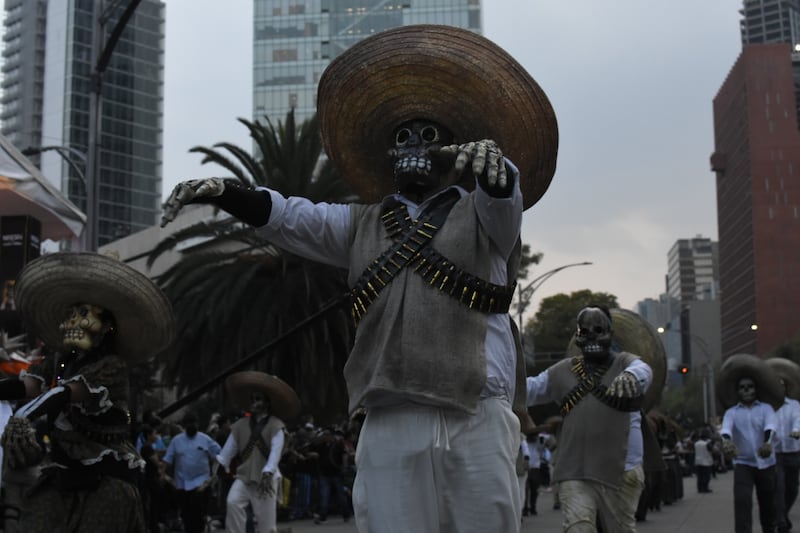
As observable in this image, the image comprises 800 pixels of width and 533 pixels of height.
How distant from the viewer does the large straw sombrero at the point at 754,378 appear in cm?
1419

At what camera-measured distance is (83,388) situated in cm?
763

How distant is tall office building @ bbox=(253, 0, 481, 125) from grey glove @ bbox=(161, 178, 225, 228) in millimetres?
94129

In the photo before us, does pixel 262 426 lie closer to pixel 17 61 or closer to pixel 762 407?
pixel 762 407

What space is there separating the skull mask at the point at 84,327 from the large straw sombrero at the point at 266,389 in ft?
20.6

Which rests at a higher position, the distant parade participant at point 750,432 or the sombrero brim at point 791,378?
the sombrero brim at point 791,378

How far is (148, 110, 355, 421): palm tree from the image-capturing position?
28547mm

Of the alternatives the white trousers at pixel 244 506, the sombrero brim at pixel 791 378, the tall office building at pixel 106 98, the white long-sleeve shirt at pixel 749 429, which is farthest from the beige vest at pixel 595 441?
the tall office building at pixel 106 98

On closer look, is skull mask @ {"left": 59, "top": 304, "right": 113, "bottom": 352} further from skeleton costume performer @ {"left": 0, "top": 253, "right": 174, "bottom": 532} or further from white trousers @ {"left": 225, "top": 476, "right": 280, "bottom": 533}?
white trousers @ {"left": 225, "top": 476, "right": 280, "bottom": 533}

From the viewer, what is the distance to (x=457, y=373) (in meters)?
4.59

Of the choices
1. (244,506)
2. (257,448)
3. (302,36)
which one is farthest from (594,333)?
(302,36)

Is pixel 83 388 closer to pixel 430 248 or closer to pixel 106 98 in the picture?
pixel 430 248

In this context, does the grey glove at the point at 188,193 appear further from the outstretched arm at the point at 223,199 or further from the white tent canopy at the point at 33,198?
the white tent canopy at the point at 33,198

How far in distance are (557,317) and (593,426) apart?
229 ft

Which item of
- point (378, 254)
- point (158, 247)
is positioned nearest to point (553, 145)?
point (378, 254)
